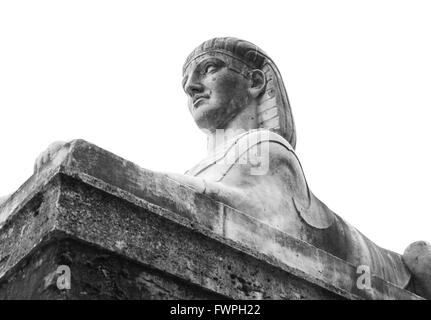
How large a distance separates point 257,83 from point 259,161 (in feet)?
5.41

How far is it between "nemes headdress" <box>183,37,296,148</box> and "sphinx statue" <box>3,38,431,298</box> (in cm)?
1

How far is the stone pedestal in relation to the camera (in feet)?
21.3

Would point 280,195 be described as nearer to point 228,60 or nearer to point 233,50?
point 228,60

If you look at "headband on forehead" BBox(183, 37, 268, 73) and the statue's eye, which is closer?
the statue's eye

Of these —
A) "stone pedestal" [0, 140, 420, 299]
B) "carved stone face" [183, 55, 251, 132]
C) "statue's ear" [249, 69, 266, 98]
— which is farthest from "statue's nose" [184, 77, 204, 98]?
"stone pedestal" [0, 140, 420, 299]

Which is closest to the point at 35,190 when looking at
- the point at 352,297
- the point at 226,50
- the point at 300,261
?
the point at 300,261

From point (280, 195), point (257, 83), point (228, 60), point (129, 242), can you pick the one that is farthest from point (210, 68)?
point (129, 242)

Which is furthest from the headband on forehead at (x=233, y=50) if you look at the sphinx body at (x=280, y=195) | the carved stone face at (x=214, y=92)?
the sphinx body at (x=280, y=195)

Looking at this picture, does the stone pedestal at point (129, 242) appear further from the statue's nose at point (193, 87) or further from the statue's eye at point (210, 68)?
the statue's eye at point (210, 68)

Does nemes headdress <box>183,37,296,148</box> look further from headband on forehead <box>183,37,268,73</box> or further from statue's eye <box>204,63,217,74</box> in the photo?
statue's eye <box>204,63,217,74</box>

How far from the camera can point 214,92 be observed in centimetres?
988

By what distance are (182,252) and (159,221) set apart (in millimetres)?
276

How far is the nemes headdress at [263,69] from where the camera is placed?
9.85 m

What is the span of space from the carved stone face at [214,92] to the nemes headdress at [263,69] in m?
0.10
